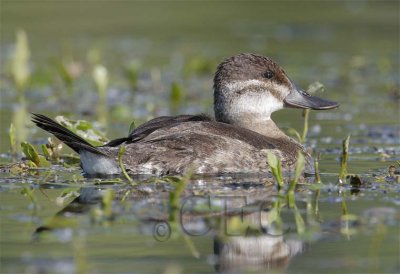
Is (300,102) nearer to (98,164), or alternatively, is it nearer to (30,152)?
(98,164)

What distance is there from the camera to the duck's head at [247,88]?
9.06m

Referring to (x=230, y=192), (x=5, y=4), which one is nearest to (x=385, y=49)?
(x=5, y=4)

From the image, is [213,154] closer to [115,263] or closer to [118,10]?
[115,263]

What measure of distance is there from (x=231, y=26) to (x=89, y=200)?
12981mm

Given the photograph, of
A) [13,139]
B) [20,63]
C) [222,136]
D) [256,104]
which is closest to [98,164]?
[222,136]

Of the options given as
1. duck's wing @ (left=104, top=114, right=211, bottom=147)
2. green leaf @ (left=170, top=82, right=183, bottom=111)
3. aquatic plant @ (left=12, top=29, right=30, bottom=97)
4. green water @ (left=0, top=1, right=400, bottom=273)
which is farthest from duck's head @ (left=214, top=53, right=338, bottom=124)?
aquatic plant @ (left=12, top=29, right=30, bottom=97)

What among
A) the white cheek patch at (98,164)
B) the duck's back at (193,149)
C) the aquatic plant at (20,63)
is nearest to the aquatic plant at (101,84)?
the aquatic plant at (20,63)

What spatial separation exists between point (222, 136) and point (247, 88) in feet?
3.08

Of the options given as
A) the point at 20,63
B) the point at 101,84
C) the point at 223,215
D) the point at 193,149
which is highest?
the point at 20,63

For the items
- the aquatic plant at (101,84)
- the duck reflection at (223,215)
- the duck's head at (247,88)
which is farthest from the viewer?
the aquatic plant at (101,84)

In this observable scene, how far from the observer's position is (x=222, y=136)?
8312mm

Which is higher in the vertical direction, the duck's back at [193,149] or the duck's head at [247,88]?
the duck's head at [247,88]

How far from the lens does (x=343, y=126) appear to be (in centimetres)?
1139

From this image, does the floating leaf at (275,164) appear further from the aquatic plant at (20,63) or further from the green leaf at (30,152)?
the aquatic plant at (20,63)
